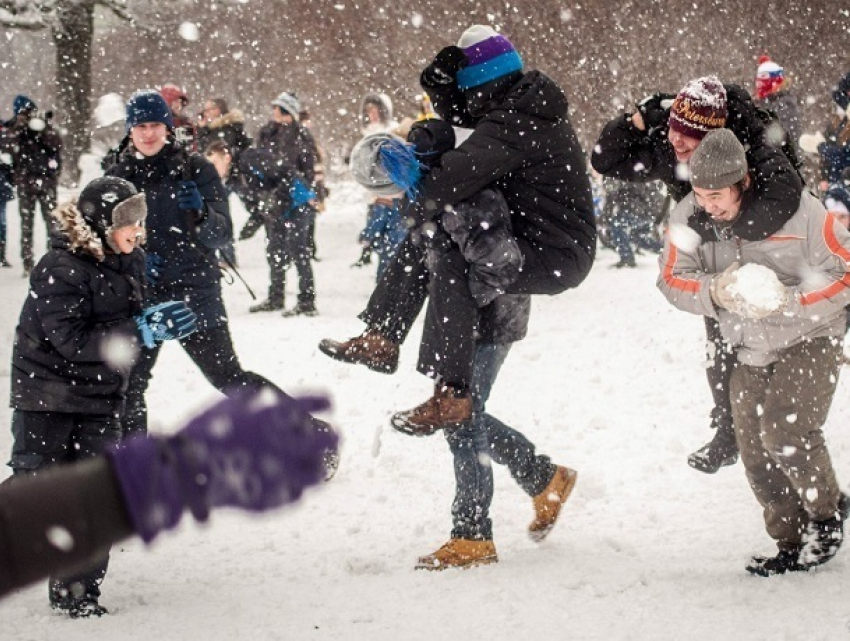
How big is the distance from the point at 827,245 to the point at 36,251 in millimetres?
14875

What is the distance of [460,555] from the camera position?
421 centimetres

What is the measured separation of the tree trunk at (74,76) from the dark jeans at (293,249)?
46.9ft

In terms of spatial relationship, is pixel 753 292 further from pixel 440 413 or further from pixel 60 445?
pixel 60 445

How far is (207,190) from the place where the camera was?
5.43 m

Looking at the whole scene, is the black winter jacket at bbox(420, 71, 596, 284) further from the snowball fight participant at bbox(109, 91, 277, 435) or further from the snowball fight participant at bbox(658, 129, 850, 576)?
the snowball fight participant at bbox(109, 91, 277, 435)

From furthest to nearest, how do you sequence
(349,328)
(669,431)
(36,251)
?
1. (36,251)
2. (349,328)
3. (669,431)

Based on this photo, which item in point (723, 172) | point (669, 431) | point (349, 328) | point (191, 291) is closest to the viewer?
point (723, 172)

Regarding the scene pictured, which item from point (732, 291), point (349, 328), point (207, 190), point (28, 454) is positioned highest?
point (207, 190)

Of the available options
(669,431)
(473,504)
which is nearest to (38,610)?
(473,504)

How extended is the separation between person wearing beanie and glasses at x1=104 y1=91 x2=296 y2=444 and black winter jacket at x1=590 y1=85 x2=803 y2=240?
2.21 meters

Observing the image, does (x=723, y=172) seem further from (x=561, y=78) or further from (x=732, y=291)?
(x=561, y=78)

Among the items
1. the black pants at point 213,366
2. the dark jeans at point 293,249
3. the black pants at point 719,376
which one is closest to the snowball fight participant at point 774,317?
the black pants at point 719,376

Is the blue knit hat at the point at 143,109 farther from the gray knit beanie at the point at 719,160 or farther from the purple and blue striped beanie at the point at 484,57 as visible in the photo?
the gray knit beanie at the point at 719,160

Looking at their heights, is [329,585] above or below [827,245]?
below
